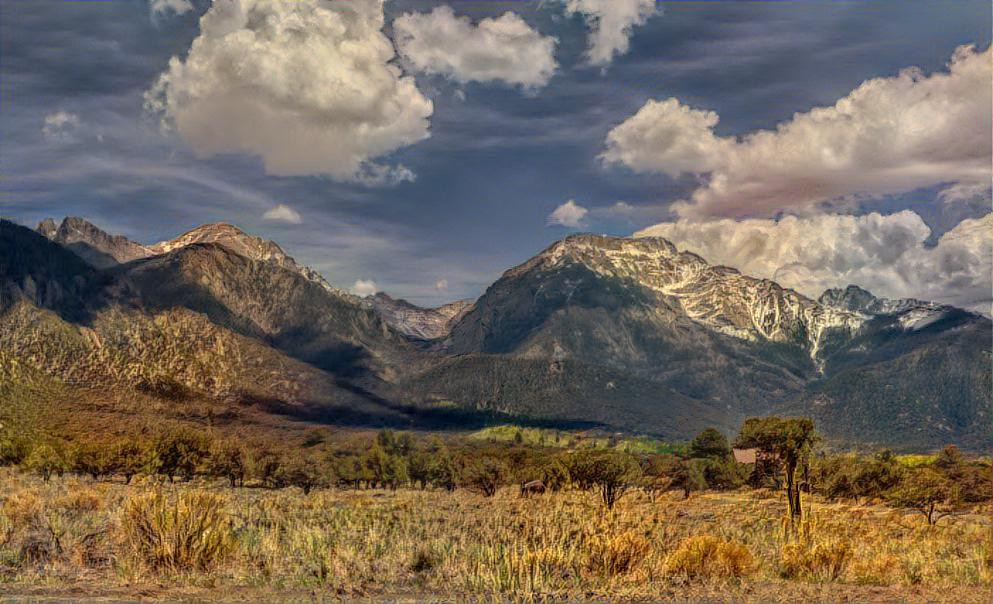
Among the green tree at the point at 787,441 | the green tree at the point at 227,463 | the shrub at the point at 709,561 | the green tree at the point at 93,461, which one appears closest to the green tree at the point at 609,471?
the green tree at the point at 787,441

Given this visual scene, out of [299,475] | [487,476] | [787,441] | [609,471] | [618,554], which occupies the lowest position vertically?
[299,475]

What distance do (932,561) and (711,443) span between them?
124991 millimetres

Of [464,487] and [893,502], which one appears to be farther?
[464,487]

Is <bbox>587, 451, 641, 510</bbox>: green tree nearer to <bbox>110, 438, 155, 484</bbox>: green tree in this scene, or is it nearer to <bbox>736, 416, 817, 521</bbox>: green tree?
<bbox>736, 416, 817, 521</bbox>: green tree

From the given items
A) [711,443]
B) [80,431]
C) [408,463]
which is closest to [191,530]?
[408,463]

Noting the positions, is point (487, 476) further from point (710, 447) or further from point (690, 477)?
point (710, 447)

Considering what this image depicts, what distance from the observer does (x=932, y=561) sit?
21281 millimetres

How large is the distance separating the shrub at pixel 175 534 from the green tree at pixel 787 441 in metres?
25.0

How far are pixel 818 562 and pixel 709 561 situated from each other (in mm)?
3263

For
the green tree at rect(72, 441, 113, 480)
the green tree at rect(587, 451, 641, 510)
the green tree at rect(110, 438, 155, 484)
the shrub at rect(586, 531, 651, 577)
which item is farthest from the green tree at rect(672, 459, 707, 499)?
the shrub at rect(586, 531, 651, 577)

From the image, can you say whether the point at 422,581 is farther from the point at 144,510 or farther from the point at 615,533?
the point at 144,510

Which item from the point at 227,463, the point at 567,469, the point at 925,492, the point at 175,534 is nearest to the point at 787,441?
the point at 925,492

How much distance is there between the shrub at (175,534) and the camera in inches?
680

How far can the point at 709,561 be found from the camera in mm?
17453
